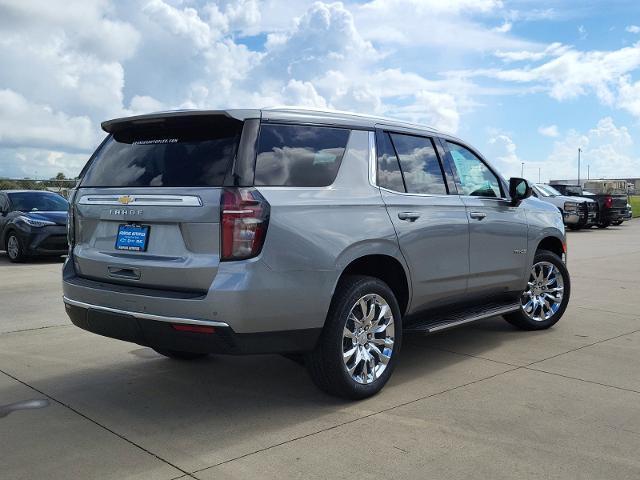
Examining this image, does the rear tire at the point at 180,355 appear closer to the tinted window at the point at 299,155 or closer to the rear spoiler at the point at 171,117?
the rear spoiler at the point at 171,117

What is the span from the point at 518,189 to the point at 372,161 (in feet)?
6.61

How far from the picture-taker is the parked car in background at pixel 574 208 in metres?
22.6

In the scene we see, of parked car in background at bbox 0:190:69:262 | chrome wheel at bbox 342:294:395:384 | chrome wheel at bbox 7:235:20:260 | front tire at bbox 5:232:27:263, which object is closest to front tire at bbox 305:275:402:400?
chrome wheel at bbox 342:294:395:384

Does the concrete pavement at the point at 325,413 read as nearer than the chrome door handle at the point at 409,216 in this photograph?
Yes

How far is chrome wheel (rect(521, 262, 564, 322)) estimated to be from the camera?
667 cm

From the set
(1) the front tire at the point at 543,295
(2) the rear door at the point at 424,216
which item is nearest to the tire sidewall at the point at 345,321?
(2) the rear door at the point at 424,216

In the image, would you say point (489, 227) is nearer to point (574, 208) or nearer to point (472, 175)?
point (472, 175)

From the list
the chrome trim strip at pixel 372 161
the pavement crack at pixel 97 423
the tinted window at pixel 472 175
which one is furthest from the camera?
the tinted window at pixel 472 175

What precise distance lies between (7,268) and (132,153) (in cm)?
923

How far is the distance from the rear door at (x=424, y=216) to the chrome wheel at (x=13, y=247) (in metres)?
10.3

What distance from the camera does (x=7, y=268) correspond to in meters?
12.5

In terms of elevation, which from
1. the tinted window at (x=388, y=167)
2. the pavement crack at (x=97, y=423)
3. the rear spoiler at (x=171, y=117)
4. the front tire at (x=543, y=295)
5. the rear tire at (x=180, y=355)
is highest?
the rear spoiler at (x=171, y=117)

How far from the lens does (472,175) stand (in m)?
5.91

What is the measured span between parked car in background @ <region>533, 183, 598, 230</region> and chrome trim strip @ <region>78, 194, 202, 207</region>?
64.3 ft
